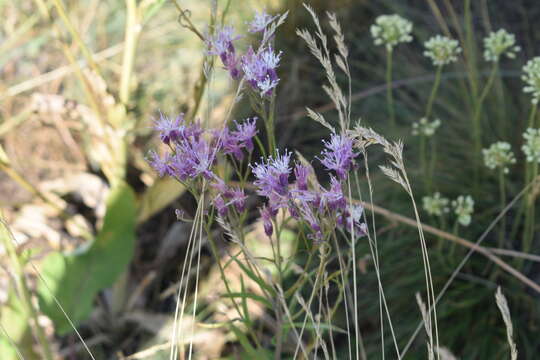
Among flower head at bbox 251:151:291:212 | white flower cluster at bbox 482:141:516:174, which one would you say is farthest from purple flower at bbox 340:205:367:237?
white flower cluster at bbox 482:141:516:174

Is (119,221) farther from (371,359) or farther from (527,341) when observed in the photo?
(527,341)

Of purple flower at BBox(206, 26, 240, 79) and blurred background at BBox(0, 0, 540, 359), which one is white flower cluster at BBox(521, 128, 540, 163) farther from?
purple flower at BBox(206, 26, 240, 79)

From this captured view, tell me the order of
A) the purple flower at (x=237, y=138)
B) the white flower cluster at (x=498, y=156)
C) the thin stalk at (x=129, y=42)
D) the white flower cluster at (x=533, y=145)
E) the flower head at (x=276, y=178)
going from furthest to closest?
the thin stalk at (x=129, y=42) < the white flower cluster at (x=498, y=156) < the white flower cluster at (x=533, y=145) < the purple flower at (x=237, y=138) < the flower head at (x=276, y=178)

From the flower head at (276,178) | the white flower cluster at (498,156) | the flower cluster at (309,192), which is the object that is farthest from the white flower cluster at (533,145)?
the flower head at (276,178)

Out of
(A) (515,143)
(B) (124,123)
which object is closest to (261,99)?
(B) (124,123)

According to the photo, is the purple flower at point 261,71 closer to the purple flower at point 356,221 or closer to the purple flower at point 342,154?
the purple flower at point 342,154

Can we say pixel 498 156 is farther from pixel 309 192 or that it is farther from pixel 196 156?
pixel 196 156

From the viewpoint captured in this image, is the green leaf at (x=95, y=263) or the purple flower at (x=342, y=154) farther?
the green leaf at (x=95, y=263)
